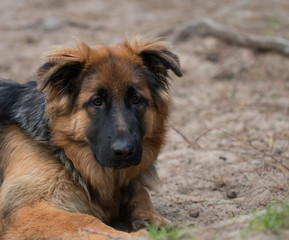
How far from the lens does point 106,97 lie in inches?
195

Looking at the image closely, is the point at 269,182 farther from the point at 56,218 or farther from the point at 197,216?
the point at 56,218

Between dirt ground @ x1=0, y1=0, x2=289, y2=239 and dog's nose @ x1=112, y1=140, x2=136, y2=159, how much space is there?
105cm

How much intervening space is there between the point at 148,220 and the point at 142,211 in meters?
0.16

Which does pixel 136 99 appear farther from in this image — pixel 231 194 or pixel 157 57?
pixel 231 194

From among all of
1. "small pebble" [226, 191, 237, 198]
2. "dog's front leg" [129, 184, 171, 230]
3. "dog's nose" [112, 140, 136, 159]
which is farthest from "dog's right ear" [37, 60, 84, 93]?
"small pebble" [226, 191, 237, 198]

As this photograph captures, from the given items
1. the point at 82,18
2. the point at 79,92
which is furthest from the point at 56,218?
the point at 82,18

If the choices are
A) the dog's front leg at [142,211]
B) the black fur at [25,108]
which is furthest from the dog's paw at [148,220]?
the black fur at [25,108]

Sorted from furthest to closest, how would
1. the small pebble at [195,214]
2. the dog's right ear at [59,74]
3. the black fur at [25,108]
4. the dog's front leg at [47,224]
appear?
the small pebble at [195,214] < the black fur at [25,108] < the dog's right ear at [59,74] < the dog's front leg at [47,224]

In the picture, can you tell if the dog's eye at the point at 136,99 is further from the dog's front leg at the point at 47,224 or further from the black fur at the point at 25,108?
the dog's front leg at the point at 47,224

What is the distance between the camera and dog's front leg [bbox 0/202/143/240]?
4539 mm

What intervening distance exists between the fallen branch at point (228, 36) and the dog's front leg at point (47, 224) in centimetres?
722

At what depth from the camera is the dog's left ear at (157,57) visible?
17.4 ft

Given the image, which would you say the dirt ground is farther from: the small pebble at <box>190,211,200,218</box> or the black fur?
the black fur

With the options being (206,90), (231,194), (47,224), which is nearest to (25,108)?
(47,224)
